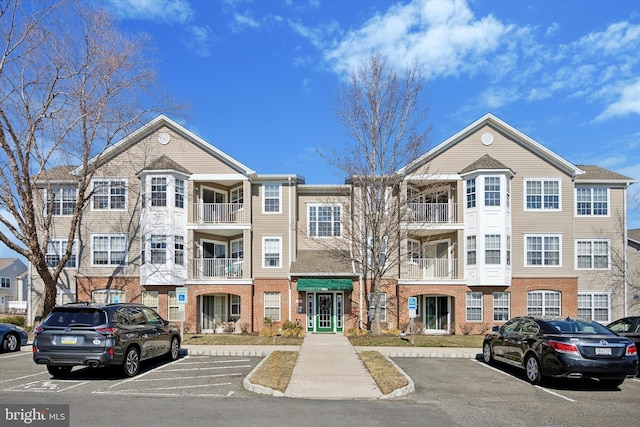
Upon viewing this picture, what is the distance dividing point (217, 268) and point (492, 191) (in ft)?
46.5

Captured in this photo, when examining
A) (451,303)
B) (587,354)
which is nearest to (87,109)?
(451,303)

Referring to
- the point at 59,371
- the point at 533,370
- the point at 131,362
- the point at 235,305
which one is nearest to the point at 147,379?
the point at 131,362

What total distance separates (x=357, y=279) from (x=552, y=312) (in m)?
9.91

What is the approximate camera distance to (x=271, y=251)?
27031 mm

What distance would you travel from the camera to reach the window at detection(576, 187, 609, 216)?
27.7 meters

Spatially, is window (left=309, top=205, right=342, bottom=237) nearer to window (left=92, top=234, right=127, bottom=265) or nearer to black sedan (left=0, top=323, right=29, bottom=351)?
window (left=92, top=234, right=127, bottom=265)

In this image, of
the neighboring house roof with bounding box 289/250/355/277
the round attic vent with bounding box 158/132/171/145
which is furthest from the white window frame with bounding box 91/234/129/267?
the neighboring house roof with bounding box 289/250/355/277

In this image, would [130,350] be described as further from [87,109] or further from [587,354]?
[87,109]

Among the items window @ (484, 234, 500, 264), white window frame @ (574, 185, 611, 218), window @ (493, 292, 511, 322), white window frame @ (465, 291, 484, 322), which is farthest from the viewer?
white window frame @ (574, 185, 611, 218)

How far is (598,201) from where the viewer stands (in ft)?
91.1

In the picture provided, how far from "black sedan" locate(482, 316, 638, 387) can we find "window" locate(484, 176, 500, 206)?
13.4 meters

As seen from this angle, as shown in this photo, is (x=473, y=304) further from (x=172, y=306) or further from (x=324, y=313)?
(x=172, y=306)

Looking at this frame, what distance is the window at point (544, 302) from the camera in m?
26.5

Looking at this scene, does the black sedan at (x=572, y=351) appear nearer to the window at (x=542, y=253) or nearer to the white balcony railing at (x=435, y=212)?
the white balcony railing at (x=435, y=212)
